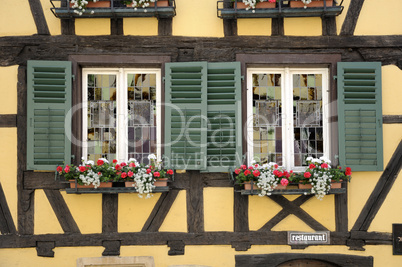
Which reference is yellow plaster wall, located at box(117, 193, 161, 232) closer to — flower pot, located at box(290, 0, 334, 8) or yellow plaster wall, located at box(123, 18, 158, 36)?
yellow plaster wall, located at box(123, 18, 158, 36)

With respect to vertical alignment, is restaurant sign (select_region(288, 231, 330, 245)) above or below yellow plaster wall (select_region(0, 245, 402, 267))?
above

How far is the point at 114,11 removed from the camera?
5.16 m

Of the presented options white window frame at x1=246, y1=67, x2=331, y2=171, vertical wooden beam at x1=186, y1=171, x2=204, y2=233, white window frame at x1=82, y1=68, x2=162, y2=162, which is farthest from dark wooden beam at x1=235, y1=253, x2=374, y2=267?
white window frame at x1=82, y1=68, x2=162, y2=162

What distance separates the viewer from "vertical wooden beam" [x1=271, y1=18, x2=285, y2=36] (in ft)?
17.5

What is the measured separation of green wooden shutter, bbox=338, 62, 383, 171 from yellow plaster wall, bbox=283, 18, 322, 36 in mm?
520

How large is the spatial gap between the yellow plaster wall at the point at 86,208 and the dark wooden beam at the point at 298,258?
1.72 meters

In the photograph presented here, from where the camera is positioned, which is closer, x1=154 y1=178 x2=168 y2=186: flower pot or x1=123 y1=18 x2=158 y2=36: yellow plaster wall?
x1=154 y1=178 x2=168 y2=186: flower pot

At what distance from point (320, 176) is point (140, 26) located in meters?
2.77

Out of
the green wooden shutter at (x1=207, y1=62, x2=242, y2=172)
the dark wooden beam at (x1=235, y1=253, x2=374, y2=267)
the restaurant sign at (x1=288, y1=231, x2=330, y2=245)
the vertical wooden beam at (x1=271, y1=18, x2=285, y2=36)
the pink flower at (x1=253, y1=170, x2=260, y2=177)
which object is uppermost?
the vertical wooden beam at (x1=271, y1=18, x2=285, y2=36)

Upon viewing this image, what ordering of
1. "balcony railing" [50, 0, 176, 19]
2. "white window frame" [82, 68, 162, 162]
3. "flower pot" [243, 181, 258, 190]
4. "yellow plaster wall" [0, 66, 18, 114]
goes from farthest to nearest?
"white window frame" [82, 68, 162, 162]
"yellow plaster wall" [0, 66, 18, 114]
"balcony railing" [50, 0, 176, 19]
"flower pot" [243, 181, 258, 190]

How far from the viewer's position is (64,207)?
521cm

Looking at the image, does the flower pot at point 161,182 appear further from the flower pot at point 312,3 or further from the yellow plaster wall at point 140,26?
the flower pot at point 312,3

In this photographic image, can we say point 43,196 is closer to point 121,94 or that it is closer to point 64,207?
point 64,207

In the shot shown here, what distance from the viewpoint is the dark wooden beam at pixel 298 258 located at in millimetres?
5223
